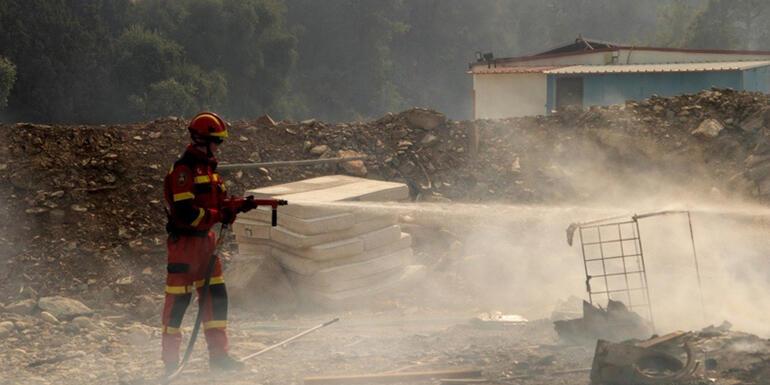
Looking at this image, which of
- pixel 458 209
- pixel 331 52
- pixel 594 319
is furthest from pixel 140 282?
pixel 331 52

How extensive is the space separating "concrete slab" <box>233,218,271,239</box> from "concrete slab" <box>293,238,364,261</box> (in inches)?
16.3

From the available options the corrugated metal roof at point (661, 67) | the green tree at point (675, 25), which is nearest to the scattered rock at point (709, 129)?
the corrugated metal roof at point (661, 67)

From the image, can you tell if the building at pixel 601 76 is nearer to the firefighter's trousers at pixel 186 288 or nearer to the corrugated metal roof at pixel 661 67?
the corrugated metal roof at pixel 661 67

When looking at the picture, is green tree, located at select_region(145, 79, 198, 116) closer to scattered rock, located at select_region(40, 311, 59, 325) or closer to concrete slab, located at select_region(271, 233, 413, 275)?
concrete slab, located at select_region(271, 233, 413, 275)

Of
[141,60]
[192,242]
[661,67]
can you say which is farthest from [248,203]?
[141,60]

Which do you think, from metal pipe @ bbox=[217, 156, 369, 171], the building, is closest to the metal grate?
metal pipe @ bbox=[217, 156, 369, 171]

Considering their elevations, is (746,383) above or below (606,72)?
below

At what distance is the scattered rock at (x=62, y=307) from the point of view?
9678 mm

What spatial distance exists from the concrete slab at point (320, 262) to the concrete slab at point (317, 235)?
0.12 meters

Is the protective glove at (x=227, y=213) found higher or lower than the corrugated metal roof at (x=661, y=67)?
lower

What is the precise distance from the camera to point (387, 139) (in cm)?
1460

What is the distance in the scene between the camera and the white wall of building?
98.8 ft

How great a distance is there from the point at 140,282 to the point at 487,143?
19.1ft

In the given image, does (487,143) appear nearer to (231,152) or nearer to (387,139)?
(387,139)
